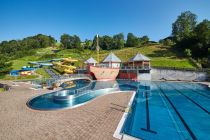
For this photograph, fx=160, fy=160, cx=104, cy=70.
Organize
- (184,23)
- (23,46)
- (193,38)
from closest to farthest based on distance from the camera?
(193,38)
(184,23)
(23,46)

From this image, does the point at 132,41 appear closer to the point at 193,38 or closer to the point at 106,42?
the point at 106,42

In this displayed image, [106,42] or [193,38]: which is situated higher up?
[106,42]

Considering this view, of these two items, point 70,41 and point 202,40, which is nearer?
point 202,40

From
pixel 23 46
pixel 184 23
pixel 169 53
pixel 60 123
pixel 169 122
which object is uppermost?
pixel 184 23

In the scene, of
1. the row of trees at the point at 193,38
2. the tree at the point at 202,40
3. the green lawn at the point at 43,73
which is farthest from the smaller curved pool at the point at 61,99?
the tree at the point at 202,40

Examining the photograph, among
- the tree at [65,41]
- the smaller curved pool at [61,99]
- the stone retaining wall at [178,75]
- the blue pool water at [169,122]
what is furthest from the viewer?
the tree at [65,41]

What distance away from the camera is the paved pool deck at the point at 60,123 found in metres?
6.78

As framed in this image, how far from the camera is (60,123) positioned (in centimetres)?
833

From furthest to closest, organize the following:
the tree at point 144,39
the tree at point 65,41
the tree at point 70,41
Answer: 1. the tree at point 144,39
2. the tree at point 65,41
3. the tree at point 70,41

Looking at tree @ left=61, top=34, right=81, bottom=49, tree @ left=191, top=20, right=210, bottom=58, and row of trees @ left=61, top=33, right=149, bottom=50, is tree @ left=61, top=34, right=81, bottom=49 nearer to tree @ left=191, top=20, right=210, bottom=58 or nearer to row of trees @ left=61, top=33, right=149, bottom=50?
row of trees @ left=61, top=33, right=149, bottom=50

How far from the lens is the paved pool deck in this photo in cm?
678

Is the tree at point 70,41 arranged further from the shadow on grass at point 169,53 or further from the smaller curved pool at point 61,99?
the smaller curved pool at point 61,99

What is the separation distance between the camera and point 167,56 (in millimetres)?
47438

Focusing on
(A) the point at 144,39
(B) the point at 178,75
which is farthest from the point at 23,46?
(B) the point at 178,75
